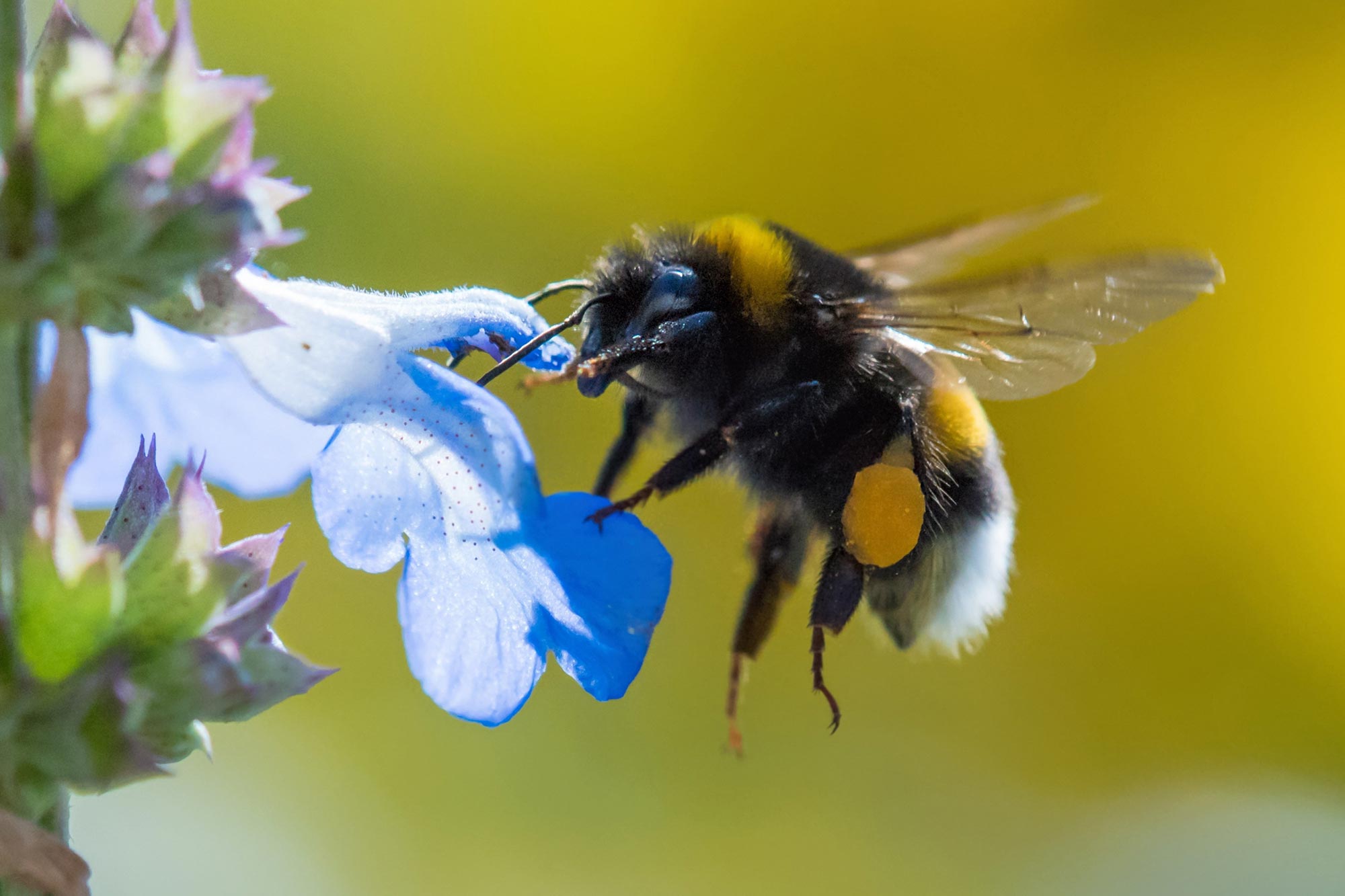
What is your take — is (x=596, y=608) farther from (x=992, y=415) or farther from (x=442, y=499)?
(x=992, y=415)

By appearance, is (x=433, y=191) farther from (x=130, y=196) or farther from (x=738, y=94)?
(x=130, y=196)

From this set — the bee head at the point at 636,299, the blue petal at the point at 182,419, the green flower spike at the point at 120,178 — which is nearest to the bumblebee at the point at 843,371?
the bee head at the point at 636,299

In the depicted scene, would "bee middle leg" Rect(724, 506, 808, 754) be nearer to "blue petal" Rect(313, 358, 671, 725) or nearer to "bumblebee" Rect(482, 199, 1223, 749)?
"bumblebee" Rect(482, 199, 1223, 749)

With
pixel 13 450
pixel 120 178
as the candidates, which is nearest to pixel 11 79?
pixel 120 178

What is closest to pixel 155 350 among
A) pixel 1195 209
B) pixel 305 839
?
pixel 305 839

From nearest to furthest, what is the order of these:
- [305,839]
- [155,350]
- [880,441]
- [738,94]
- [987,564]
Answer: [155,350], [880,441], [987,564], [305,839], [738,94]

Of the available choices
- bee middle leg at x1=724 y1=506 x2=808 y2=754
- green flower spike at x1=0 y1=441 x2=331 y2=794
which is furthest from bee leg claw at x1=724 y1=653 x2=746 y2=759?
green flower spike at x1=0 y1=441 x2=331 y2=794

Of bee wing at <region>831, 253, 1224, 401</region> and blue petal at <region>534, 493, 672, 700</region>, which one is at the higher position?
bee wing at <region>831, 253, 1224, 401</region>
